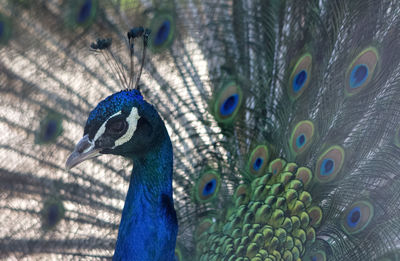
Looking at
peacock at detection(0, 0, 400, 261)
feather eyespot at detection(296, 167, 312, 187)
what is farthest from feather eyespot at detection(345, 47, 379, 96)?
feather eyespot at detection(296, 167, 312, 187)

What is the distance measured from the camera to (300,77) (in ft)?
4.90

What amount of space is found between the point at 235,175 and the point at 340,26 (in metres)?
0.54

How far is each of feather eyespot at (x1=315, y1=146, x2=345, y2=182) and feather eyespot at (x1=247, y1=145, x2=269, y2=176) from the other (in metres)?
0.16

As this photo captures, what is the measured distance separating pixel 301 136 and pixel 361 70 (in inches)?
10.4

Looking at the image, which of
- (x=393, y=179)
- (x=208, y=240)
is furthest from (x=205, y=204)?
(x=393, y=179)

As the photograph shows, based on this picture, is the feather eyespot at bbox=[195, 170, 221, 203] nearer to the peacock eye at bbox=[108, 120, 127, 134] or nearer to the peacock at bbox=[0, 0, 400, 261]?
the peacock at bbox=[0, 0, 400, 261]

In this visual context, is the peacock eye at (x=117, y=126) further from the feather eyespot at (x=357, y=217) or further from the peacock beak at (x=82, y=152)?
the feather eyespot at (x=357, y=217)

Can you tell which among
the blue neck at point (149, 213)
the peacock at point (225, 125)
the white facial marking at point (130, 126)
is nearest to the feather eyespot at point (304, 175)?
the peacock at point (225, 125)

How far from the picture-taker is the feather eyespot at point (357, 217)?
1.53 meters

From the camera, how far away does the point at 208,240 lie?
1450 millimetres

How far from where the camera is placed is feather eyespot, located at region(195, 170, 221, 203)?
152 centimetres

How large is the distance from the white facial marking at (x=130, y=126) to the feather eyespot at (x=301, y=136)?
591 mm

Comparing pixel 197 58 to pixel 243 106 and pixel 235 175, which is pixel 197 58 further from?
pixel 235 175

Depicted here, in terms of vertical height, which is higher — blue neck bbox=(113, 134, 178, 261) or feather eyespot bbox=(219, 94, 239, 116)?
feather eyespot bbox=(219, 94, 239, 116)
